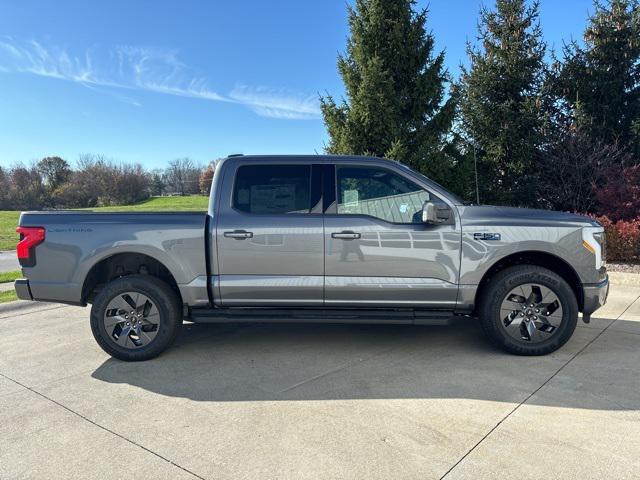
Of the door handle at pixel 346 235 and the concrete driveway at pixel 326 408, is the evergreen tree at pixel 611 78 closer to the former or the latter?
the concrete driveway at pixel 326 408

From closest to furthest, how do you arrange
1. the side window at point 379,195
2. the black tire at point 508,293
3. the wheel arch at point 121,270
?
the black tire at point 508,293
the side window at point 379,195
the wheel arch at point 121,270

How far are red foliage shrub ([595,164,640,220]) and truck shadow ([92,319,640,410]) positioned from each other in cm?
508

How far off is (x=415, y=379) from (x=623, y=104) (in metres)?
10.4

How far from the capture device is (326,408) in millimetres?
3311

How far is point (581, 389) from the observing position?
3543 mm

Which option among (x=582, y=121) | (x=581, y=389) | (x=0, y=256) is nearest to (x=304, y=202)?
(x=581, y=389)

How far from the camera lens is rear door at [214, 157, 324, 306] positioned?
4199 mm

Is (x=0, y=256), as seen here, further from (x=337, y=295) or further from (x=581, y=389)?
(x=581, y=389)

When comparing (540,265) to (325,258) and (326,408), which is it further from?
(326,408)

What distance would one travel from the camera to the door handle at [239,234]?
420cm

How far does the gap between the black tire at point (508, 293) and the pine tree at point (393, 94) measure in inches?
256

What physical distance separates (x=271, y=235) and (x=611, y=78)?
1044 centimetres

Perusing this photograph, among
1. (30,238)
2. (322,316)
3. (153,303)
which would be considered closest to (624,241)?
(322,316)

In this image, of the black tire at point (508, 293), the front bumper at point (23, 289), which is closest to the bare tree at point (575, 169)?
the black tire at point (508, 293)
